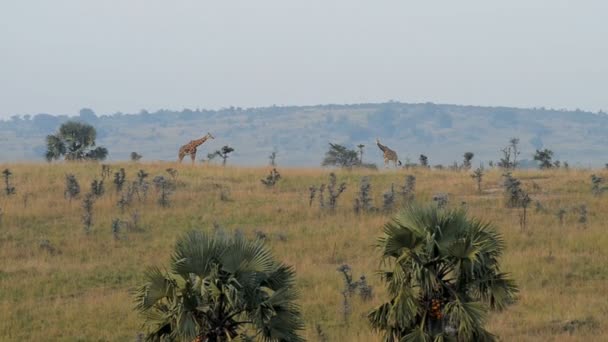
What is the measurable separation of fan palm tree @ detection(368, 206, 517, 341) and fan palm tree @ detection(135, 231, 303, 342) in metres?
1.38

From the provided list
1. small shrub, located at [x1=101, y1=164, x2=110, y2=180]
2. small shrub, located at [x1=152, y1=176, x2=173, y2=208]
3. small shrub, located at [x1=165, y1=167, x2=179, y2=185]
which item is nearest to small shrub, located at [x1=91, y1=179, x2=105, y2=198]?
small shrub, located at [x1=152, y1=176, x2=173, y2=208]

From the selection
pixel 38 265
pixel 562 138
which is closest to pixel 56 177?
pixel 38 265

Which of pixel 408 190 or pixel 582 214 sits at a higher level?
pixel 408 190

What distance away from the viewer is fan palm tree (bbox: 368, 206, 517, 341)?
34.4ft

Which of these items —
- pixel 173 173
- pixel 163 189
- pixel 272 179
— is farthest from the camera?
pixel 272 179

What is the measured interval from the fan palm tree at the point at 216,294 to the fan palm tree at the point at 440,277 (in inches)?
54.3

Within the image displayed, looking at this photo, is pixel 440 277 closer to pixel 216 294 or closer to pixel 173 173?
pixel 216 294

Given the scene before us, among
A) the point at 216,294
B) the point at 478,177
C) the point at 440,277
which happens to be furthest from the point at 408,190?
the point at 216,294

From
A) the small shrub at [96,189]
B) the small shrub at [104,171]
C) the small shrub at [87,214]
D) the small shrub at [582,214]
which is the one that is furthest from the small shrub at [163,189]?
the small shrub at [582,214]

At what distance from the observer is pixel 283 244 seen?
72.9 ft

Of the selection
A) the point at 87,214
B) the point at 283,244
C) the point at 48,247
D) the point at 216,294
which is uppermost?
the point at 216,294

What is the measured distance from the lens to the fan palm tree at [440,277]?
34.4 feet

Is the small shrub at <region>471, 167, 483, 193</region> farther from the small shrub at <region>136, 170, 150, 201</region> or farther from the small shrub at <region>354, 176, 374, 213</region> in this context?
the small shrub at <region>136, 170, 150, 201</region>

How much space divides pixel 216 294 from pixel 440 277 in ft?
9.18
